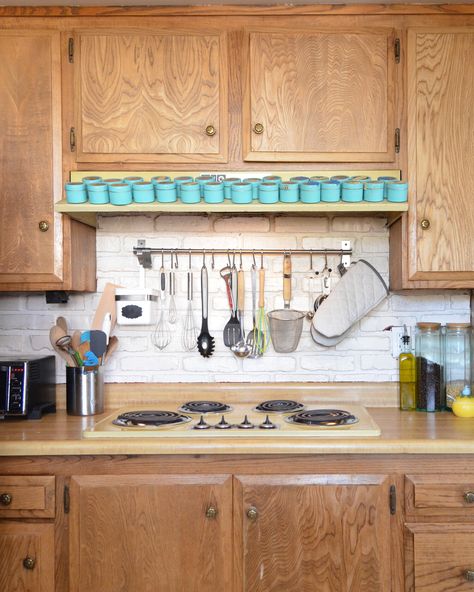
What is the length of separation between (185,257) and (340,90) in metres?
0.89

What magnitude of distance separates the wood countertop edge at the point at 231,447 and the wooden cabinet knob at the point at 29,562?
0.33 m

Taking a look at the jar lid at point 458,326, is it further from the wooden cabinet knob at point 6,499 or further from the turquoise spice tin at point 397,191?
the wooden cabinet knob at point 6,499

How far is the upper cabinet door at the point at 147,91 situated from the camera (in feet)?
8.16

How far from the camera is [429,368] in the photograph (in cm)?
262

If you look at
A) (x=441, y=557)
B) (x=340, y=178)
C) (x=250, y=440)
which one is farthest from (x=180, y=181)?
(x=441, y=557)

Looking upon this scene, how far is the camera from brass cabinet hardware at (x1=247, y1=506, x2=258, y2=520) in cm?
211

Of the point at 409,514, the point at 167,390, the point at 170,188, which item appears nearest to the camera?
the point at 409,514

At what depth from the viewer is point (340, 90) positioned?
248 centimetres

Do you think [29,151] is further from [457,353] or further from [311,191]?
[457,353]

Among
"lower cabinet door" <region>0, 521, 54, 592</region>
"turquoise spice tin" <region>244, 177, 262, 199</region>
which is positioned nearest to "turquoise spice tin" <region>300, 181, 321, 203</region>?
"turquoise spice tin" <region>244, 177, 262, 199</region>

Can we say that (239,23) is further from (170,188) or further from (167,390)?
(167,390)

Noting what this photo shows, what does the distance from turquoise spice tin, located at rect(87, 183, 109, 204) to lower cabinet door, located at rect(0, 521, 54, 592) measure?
3.57 feet

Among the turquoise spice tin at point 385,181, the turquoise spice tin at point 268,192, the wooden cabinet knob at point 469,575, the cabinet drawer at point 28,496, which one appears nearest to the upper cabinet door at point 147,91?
the turquoise spice tin at point 268,192

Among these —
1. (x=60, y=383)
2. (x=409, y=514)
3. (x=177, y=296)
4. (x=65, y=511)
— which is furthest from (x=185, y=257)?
(x=409, y=514)
